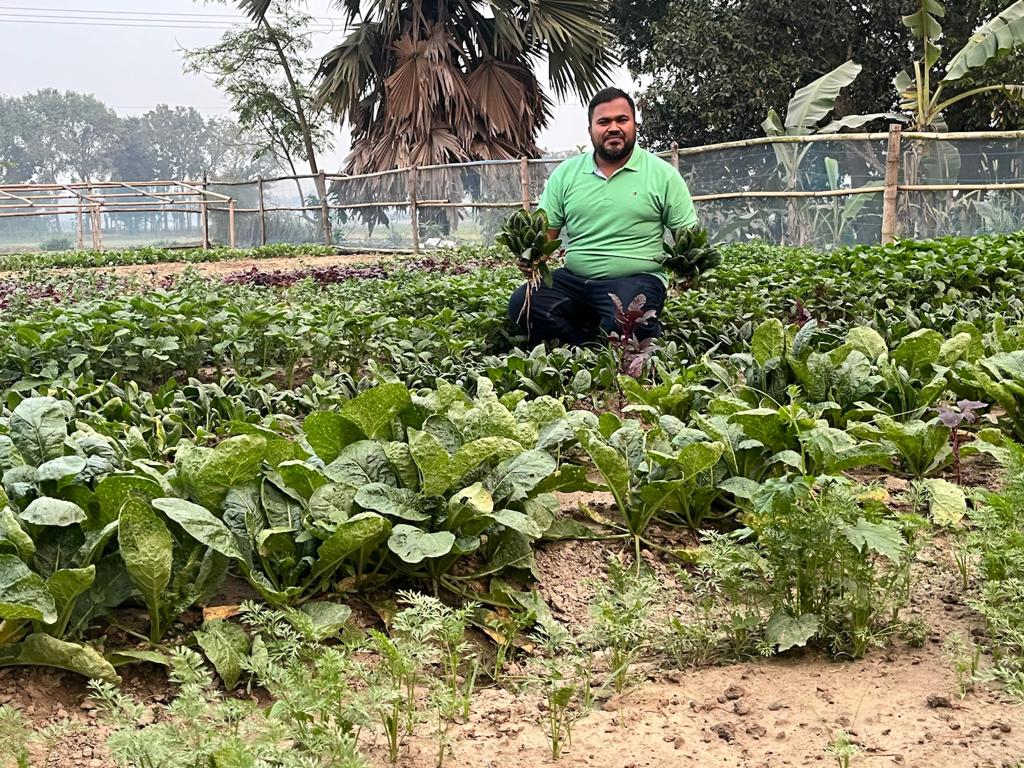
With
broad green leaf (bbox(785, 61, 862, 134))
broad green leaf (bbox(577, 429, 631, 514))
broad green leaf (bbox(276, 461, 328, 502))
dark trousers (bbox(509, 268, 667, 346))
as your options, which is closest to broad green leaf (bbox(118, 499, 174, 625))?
broad green leaf (bbox(276, 461, 328, 502))

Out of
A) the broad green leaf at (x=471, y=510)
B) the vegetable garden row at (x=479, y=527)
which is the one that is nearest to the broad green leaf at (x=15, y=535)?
the vegetable garden row at (x=479, y=527)

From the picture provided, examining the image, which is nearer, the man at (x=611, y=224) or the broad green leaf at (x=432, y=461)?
the broad green leaf at (x=432, y=461)

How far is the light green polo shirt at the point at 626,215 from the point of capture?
5.54 meters

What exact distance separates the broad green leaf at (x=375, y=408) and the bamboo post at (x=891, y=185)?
10.5 meters

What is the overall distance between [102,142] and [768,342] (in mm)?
64980

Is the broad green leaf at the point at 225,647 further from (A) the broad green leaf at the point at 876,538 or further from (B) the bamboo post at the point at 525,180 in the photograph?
(B) the bamboo post at the point at 525,180

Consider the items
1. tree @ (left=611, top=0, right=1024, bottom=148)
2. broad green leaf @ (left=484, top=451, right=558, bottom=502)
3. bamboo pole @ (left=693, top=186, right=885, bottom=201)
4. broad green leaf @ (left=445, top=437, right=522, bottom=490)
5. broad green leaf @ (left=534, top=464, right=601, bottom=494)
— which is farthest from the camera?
tree @ (left=611, top=0, right=1024, bottom=148)

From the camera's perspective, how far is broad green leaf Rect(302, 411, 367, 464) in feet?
8.77

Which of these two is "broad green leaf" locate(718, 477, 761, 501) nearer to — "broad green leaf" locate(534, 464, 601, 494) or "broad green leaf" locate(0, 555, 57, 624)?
"broad green leaf" locate(534, 464, 601, 494)

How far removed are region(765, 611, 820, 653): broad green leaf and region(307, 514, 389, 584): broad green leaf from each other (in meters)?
0.86

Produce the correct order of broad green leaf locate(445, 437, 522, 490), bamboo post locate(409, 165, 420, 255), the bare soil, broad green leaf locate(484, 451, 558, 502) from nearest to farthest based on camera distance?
the bare soil
broad green leaf locate(445, 437, 522, 490)
broad green leaf locate(484, 451, 558, 502)
bamboo post locate(409, 165, 420, 255)

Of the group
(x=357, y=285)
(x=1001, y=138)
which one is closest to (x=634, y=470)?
(x=357, y=285)

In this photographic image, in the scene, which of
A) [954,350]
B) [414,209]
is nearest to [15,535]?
[954,350]

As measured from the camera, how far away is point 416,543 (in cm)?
231
